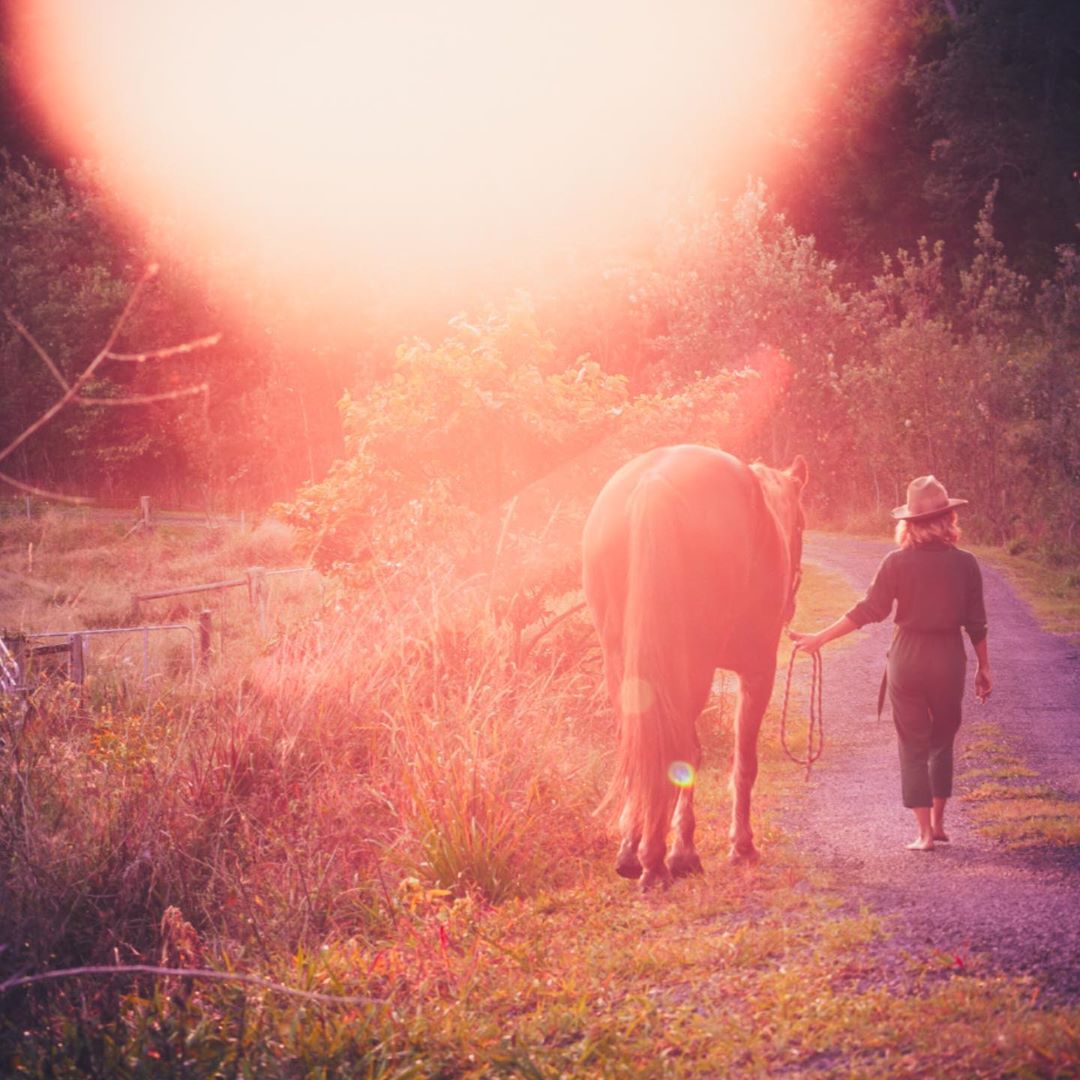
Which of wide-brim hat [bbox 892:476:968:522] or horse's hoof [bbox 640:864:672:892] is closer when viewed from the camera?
horse's hoof [bbox 640:864:672:892]

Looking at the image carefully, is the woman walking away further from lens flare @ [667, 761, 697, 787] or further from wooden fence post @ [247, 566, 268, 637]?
wooden fence post @ [247, 566, 268, 637]

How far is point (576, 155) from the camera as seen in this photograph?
48531mm

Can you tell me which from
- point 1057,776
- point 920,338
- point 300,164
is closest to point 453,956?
point 1057,776

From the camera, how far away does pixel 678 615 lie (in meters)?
5.02

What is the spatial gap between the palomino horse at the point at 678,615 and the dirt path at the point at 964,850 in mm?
799

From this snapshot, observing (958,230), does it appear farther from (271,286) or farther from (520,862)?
(520,862)

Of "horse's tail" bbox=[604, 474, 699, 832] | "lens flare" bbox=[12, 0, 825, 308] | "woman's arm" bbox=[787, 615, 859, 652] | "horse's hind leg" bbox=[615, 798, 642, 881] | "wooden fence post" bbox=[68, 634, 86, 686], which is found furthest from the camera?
"lens flare" bbox=[12, 0, 825, 308]

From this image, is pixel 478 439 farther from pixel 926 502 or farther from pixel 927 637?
pixel 927 637

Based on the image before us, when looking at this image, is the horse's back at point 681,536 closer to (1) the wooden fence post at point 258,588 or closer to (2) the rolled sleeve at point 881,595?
(2) the rolled sleeve at point 881,595

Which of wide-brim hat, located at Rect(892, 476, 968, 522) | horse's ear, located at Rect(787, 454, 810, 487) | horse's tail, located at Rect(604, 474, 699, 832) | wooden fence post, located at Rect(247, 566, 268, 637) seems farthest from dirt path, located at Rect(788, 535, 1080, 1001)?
wooden fence post, located at Rect(247, 566, 268, 637)

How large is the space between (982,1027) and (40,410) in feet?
132

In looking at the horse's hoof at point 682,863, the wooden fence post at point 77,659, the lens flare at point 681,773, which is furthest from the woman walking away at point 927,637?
the wooden fence post at point 77,659

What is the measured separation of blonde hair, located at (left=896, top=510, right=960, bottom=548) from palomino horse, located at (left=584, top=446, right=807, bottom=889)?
599 mm

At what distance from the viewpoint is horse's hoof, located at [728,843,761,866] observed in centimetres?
554
